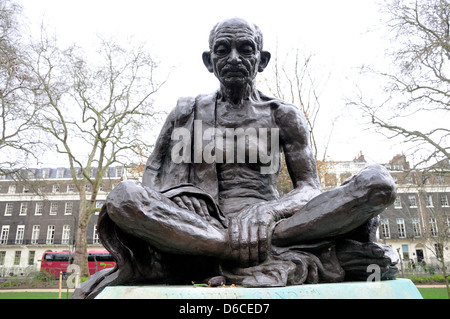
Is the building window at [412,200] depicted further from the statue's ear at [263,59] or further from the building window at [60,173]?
the building window at [60,173]

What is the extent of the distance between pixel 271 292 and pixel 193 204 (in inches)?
33.0

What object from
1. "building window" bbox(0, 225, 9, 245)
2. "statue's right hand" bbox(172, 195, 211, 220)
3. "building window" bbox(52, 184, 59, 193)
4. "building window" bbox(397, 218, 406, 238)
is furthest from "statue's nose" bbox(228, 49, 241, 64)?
"building window" bbox(0, 225, 9, 245)

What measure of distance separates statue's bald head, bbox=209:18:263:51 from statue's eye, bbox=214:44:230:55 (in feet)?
0.46

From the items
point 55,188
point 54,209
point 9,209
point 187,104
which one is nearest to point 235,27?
point 187,104

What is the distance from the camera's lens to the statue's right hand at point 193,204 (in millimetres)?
2357

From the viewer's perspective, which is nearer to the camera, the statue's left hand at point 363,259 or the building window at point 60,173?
the statue's left hand at point 363,259

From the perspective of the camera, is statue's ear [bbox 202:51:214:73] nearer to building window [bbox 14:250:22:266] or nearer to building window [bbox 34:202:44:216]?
building window [bbox 34:202:44:216]

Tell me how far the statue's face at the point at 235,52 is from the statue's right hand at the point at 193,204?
1.03 metres

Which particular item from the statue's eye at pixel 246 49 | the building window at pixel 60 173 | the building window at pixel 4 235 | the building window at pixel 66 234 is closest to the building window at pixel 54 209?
the building window at pixel 66 234

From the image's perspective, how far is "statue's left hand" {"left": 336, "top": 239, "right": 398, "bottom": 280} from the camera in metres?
2.26

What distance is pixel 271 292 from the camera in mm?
1777
